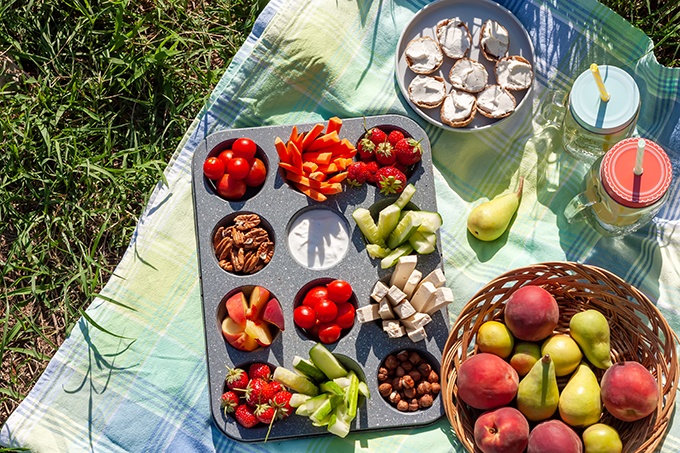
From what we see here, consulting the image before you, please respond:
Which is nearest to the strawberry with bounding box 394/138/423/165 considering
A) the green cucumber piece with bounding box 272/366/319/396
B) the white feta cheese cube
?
the white feta cheese cube

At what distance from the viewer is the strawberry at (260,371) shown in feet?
8.66

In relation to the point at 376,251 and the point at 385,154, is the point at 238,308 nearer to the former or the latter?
the point at 376,251

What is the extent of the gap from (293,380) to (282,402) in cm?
9

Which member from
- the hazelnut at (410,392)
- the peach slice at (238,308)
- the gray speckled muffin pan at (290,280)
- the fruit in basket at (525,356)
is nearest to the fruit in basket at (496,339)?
the fruit in basket at (525,356)

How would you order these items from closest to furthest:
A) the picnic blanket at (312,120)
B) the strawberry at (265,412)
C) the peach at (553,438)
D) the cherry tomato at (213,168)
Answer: the peach at (553,438) < the strawberry at (265,412) < the cherry tomato at (213,168) < the picnic blanket at (312,120)

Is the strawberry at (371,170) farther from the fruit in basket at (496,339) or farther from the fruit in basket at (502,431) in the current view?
the fruit in basket at (502,431)

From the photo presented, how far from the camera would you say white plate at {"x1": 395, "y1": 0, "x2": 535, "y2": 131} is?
2.86m

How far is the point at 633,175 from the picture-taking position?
2521mm

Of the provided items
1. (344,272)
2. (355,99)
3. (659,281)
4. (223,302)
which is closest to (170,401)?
(223,302)

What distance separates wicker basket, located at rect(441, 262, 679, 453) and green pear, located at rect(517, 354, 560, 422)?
0.17 meters

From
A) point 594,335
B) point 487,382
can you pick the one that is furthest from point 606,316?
point 487,382

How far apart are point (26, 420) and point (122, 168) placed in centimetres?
106

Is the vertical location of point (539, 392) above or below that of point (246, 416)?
above

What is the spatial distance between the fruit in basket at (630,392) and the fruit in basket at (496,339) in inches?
13.7
